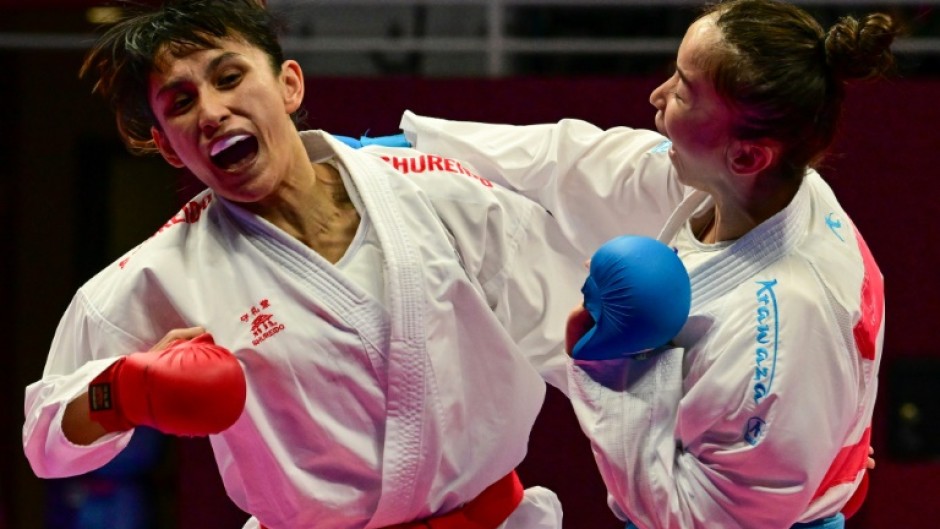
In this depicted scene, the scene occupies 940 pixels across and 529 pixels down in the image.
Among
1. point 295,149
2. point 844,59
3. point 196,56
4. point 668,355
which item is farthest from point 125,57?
point 844,59

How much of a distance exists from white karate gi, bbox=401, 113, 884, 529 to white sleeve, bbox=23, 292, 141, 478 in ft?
2.66

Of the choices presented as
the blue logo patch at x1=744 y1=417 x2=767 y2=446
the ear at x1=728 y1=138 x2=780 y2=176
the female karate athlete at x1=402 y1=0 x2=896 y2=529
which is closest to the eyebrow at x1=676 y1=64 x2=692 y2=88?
the female karate athlete at x1=402 y1=0 x2=896 y2=529

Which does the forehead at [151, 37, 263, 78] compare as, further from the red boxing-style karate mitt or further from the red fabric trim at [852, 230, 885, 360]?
the red fabric trim at [852, 230, 885, 360]

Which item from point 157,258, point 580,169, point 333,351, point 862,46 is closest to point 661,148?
point 580,169

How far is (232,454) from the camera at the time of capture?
223cm

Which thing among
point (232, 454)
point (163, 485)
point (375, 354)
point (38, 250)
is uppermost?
point (375, 354)

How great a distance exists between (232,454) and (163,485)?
3.02 m

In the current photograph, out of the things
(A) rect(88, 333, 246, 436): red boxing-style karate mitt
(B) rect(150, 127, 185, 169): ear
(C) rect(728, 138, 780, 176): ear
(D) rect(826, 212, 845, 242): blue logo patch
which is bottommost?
(A) rect(88, 333, 246, 436): red boxing-style karate mitt

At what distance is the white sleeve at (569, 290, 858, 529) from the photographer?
6.55ft

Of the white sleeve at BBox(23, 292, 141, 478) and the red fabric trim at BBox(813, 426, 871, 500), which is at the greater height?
the white sleeve at BBox(23, 292, 141, 478)

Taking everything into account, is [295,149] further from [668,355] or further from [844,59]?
[844,59]

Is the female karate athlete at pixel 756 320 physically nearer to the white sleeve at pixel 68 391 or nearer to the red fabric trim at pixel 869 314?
the red fabric trim at pixel 869 314

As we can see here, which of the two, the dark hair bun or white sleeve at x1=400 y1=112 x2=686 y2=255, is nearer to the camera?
the dark hair bun

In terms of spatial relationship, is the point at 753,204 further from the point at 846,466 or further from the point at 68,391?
the point at 68,391
